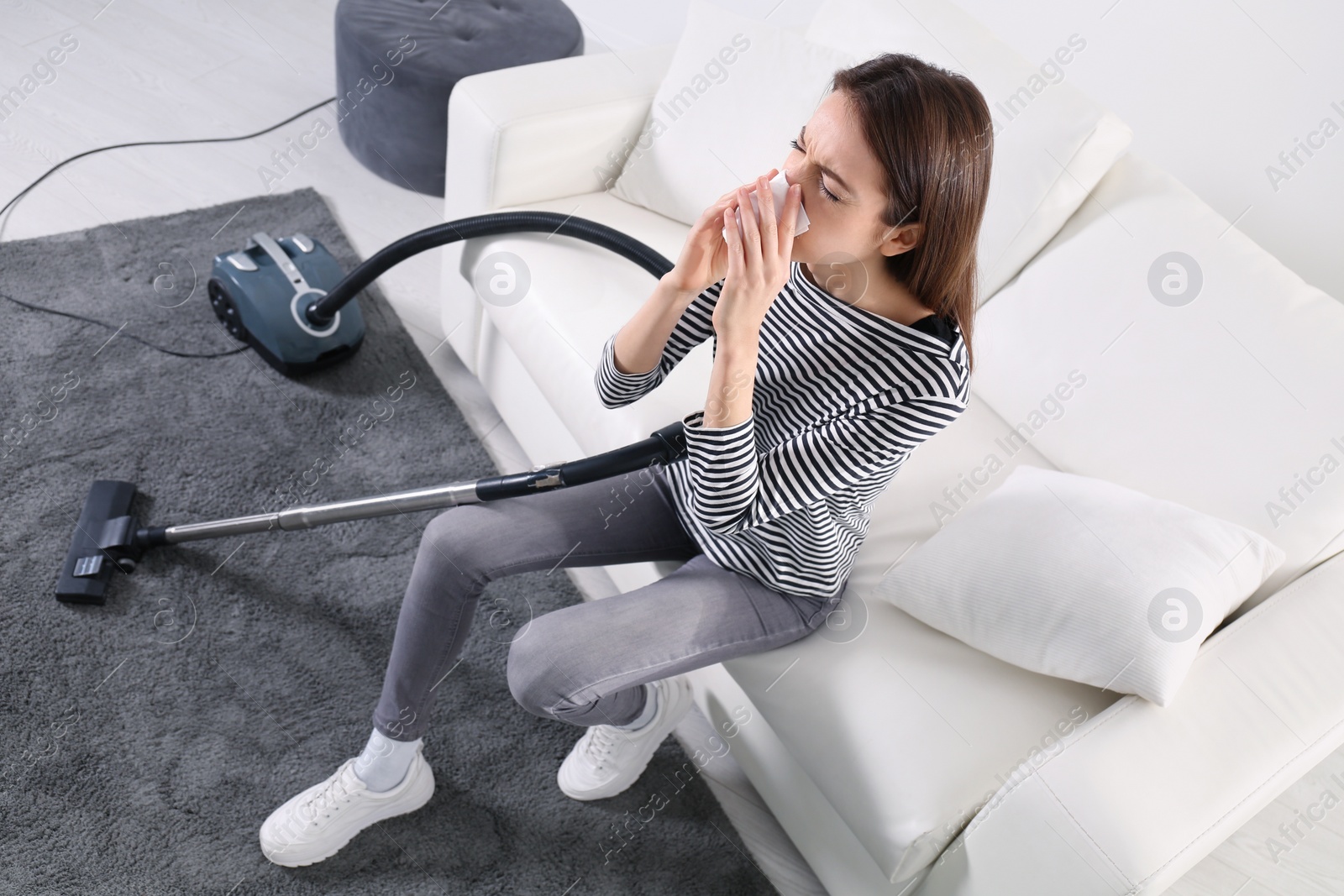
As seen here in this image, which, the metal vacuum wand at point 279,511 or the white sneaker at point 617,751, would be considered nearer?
the metal vacuum wand at point 279,511

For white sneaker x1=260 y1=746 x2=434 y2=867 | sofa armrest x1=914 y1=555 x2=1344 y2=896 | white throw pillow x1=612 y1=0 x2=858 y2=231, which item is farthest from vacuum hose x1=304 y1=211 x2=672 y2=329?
sofa armrest x1=914 y1=555 x2=1344 y2=896

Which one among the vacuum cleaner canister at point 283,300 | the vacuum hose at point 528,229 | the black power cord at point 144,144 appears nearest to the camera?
the vacuum hose at point 528,229

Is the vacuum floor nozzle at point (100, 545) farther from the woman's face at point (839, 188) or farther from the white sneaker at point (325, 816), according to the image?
the woman's face at point (839, 188)

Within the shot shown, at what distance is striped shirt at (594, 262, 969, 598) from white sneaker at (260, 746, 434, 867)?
25.3 inches

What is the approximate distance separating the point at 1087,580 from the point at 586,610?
0.69m

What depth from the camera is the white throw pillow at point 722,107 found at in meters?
1.87

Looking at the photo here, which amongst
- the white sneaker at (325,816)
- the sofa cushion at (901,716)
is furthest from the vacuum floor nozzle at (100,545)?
the sofa cushion at (901,716)

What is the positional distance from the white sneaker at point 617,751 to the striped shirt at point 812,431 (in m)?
0.32

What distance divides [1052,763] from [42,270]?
7.89ft

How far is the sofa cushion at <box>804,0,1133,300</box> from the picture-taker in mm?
1681

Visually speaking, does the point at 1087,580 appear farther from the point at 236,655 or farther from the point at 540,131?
the point at 236,655

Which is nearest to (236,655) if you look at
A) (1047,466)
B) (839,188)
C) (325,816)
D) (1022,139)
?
(325,816)

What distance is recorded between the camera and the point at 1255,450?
4.83 feet

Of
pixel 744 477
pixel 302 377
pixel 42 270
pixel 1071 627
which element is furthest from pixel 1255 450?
pixel 42 270
